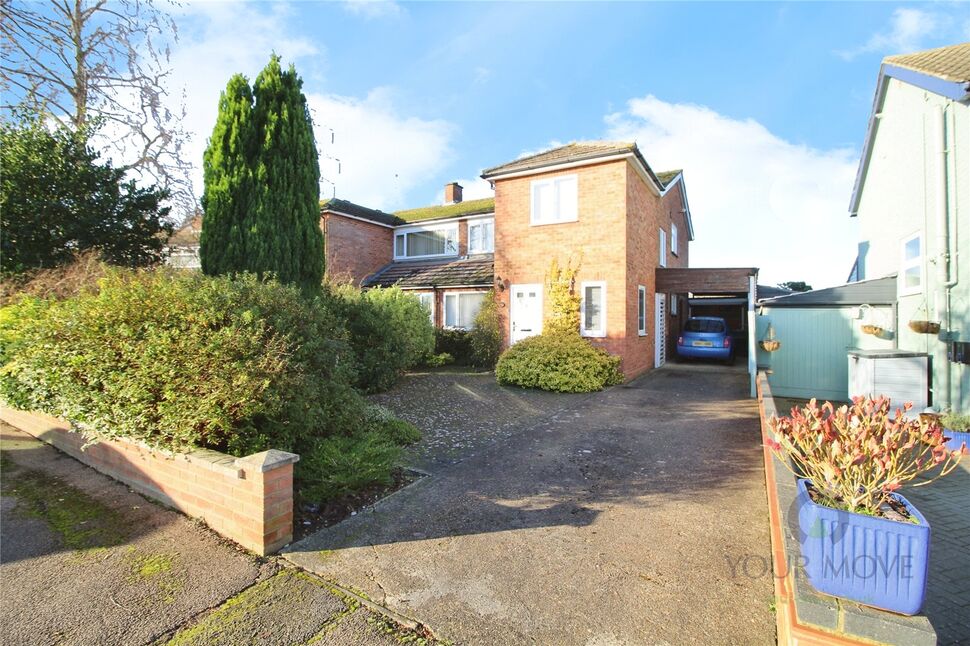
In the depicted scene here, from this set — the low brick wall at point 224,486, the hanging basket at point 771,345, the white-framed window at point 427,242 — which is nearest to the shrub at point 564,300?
the hanging basket at point 771,345

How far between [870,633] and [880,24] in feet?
31.9

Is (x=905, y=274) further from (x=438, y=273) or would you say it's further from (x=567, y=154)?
(x=438, y=273)

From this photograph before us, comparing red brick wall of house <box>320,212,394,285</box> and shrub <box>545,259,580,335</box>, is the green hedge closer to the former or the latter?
shrub <box>545,259,580,335</box>

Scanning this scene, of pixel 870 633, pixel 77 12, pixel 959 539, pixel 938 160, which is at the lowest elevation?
pixel 959 539

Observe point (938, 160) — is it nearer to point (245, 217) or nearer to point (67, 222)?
point (245, 217)

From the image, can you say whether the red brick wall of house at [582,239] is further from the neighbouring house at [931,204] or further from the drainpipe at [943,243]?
the drainpipe at [943,243]

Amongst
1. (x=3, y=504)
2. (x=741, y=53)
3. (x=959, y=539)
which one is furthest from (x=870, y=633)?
(x=741, y=53)

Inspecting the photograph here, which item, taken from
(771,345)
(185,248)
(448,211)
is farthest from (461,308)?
(771,345)

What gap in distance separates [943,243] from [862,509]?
27.2 feet

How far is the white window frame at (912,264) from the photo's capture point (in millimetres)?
8688

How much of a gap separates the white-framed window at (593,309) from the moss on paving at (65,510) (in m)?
10.6

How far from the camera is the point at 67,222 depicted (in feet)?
29.6

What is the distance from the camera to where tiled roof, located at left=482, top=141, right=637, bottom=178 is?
11984mm

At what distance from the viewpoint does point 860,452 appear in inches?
89.6
